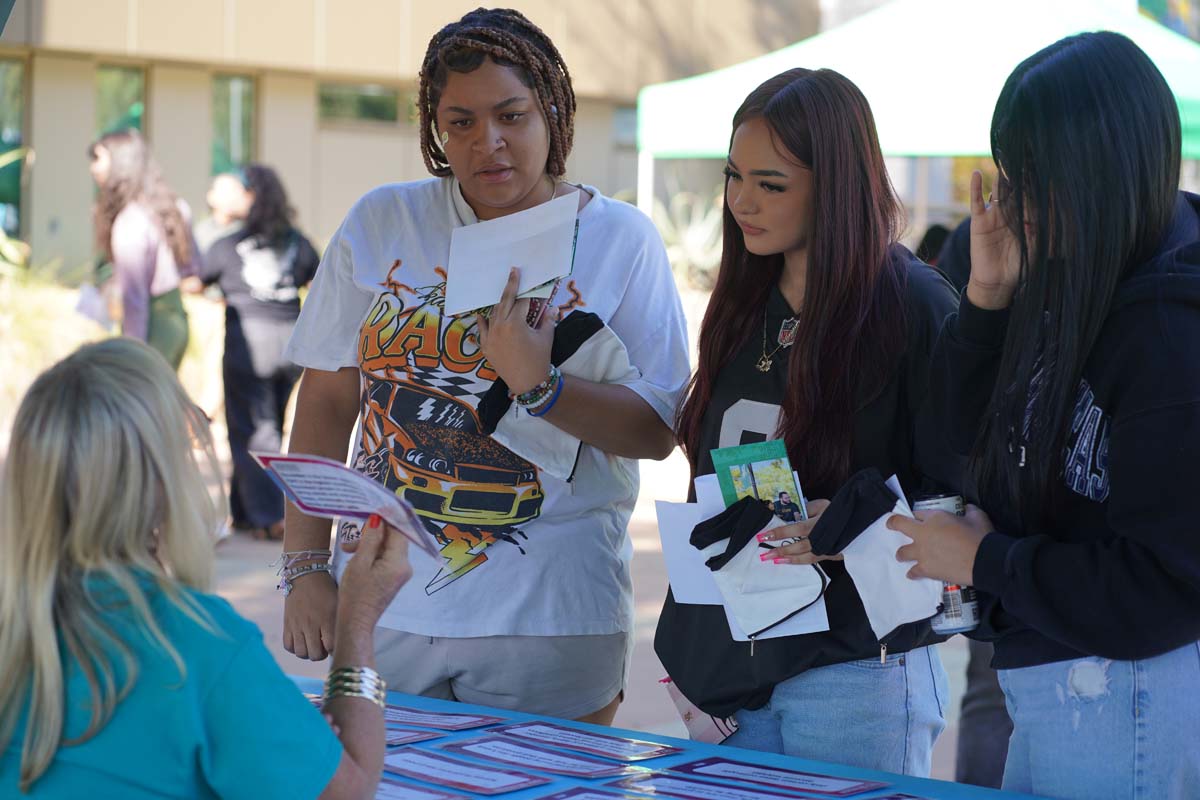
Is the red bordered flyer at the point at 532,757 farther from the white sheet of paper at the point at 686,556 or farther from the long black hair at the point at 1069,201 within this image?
the long black hair at the point at 1069,201

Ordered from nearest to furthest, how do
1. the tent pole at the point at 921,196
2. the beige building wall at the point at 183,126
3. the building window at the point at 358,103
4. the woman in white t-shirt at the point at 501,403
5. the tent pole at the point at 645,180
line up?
the woman in white t-shirt at the point at 501,403 → the tent pole at the point at 645,180 → the beige building wall at the point at 183,126 → the building window at the point at 358,103 → the tent pole at the point at 921,196

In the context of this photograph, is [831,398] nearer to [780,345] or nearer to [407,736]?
[780,345]

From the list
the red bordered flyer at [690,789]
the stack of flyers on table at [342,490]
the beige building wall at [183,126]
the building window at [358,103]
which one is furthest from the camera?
the building window at [358,103]

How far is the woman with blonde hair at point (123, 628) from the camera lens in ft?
5.02

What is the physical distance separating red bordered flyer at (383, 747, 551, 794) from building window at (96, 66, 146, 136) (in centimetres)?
1671

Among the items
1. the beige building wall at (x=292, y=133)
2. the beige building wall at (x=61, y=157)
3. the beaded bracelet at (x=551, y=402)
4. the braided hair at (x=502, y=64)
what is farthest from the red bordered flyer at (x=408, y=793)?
the beige building wall at (x=292, y=133)

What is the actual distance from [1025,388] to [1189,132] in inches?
185

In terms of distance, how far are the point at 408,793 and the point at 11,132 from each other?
667 inches

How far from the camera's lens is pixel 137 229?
7.30m

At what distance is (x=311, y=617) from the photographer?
255 centimetres

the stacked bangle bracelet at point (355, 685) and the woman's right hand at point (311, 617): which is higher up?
the stacked bangle bracelet at point (355, 685)

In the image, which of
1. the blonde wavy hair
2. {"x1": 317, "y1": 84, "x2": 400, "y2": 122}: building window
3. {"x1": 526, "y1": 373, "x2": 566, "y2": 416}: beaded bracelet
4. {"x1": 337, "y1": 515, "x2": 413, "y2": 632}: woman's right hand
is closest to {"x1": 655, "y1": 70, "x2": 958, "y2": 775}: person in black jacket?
{"x1": 526, "y1": 373, "x2": 566, "y2": 416}: beaded bracelet

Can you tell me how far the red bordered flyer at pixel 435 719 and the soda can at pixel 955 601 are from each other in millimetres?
785

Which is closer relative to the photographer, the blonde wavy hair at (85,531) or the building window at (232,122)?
the blonde wavy hair at (85,531)
